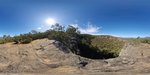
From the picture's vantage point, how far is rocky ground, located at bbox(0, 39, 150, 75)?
80.8 feet

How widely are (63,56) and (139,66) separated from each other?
644 cm

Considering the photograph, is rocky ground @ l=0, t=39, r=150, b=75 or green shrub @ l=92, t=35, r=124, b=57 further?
green shrub @ l=92, t=35, r=124, b=57

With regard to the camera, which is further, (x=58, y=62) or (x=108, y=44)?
(x=108, y=44)

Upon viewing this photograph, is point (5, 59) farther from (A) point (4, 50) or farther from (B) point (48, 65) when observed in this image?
(B) point (48, 65)

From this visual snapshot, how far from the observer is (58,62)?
2489 cm

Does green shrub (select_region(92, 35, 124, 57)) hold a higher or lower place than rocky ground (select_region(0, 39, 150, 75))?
higher

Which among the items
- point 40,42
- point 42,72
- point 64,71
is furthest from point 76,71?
point 40,42

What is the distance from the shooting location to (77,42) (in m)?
30.9

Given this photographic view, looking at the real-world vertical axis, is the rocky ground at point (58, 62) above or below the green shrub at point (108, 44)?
below

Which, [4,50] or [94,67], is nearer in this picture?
[94,67]

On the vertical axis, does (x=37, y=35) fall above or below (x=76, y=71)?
above

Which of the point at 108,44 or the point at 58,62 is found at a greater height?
the point at 108,44

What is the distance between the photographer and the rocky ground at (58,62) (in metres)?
24.6

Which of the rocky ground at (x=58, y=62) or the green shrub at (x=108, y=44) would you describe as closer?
the rocky ground at (x=58, y=62)
